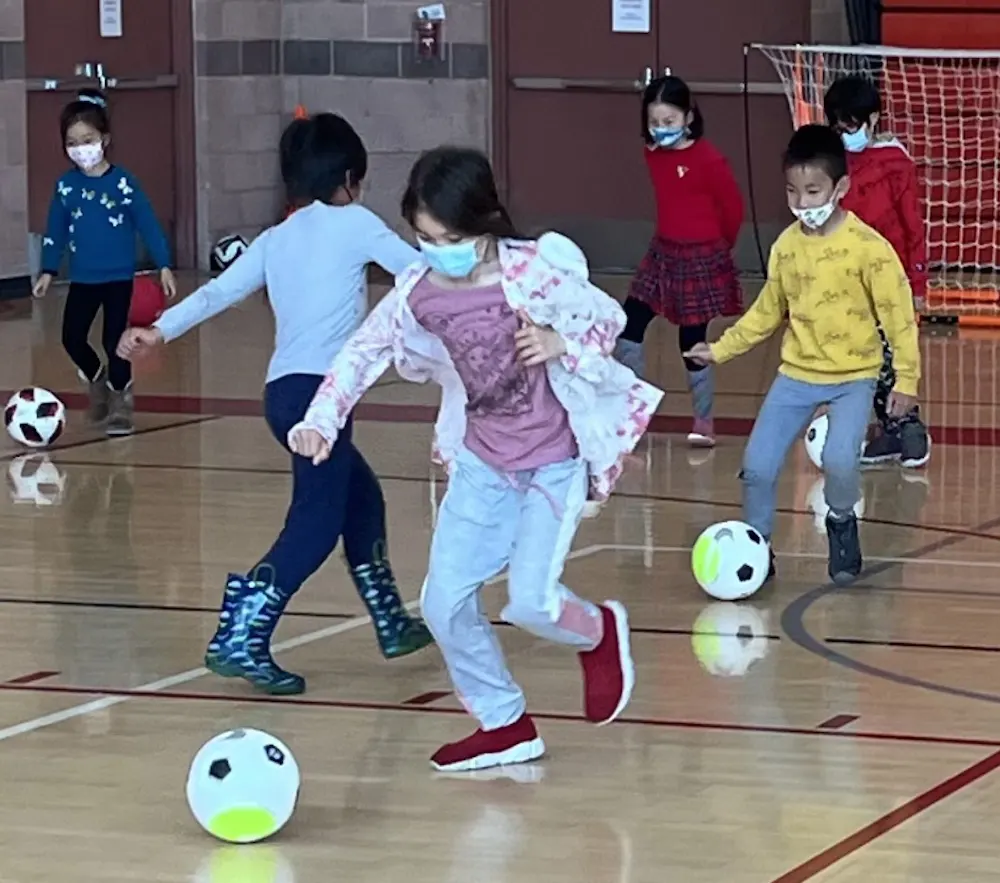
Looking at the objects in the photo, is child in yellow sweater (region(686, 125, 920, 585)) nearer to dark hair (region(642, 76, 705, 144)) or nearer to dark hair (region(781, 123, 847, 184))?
dark hair (region(781, 123, 847, 184))

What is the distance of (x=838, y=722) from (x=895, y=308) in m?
1.70

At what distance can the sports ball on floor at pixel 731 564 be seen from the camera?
702 cm

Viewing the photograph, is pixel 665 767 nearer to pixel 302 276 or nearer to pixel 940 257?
pixel 302 276

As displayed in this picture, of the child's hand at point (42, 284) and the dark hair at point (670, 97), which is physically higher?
the dark hair at point (670, 97)

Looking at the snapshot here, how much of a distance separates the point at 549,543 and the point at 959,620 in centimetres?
193

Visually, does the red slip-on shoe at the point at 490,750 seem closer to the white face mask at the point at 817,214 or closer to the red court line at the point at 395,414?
the white face mask at the point at 817,214

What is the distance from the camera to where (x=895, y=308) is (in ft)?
23.1

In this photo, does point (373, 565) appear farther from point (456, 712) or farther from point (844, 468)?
point (844, 468)

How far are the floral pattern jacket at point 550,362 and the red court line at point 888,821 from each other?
916 millimetres

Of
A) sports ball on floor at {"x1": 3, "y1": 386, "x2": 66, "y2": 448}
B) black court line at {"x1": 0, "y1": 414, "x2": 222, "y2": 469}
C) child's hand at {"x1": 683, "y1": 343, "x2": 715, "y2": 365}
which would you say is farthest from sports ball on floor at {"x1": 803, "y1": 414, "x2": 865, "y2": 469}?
sports ball on floor at {"x1": 3, "y1": 386, "x2": 66, "y2": 448}

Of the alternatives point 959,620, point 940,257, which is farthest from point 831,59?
point 959,620

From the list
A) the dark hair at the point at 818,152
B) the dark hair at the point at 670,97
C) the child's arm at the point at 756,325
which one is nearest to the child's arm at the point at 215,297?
the child's arm at the point at 756,325

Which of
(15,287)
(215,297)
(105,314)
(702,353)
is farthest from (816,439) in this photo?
(15,287)

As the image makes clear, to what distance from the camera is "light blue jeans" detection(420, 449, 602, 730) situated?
524 centimetres
